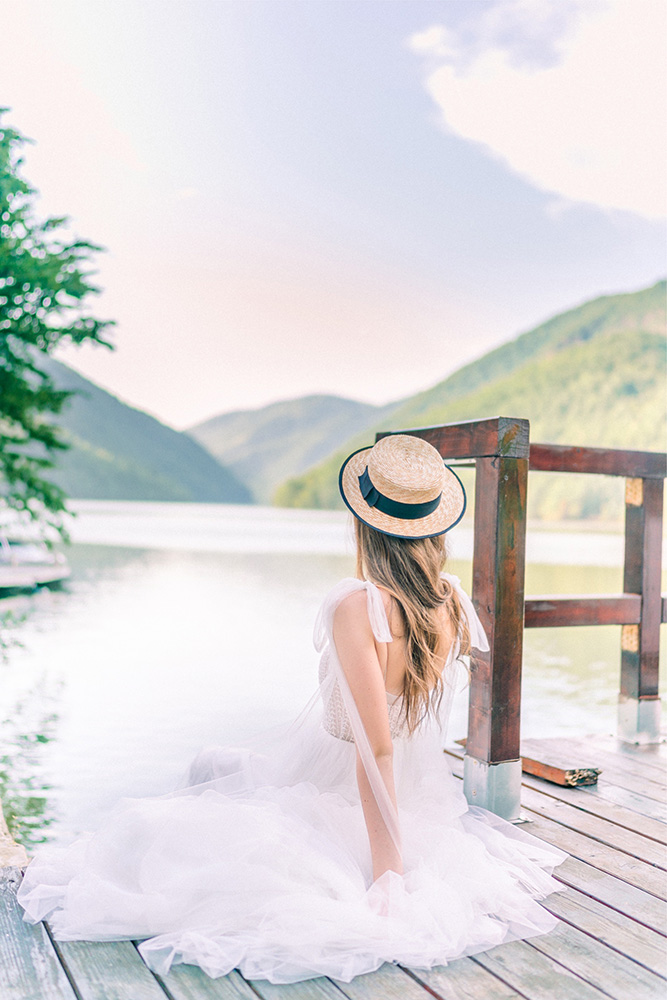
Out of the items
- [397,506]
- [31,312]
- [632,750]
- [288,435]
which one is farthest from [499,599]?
[288,435]

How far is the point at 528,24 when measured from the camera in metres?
72.3

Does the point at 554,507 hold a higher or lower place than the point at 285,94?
lower

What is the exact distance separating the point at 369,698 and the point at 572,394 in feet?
304

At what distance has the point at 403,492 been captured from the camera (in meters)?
1.96

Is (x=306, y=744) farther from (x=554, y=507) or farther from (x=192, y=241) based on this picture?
(x=192, y=241)

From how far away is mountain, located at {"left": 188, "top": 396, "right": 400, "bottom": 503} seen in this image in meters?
129

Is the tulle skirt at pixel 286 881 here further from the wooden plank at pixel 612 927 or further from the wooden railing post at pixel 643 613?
the wooden railing post at pixel 643 613

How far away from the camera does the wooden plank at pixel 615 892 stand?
1992 millimetres

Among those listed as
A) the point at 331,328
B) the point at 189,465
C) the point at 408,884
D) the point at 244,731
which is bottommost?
the point at 244,731

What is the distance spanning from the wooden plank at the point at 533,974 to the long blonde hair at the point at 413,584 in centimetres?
59

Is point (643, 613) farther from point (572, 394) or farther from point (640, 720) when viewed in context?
point (572, 394)

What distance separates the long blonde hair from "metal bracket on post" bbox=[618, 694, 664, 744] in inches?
75.1

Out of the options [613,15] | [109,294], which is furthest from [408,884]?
[109,294]

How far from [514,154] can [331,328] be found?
29.3 m
